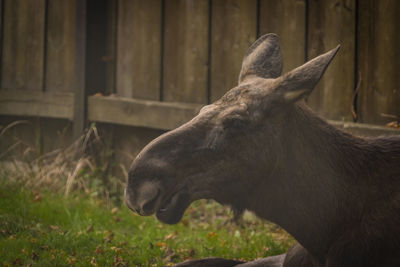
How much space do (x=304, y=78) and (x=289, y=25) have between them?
2.81 metres

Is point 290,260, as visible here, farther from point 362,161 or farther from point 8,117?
point 8,117

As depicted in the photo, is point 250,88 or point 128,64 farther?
point 128,64

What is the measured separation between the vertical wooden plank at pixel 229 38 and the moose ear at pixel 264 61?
89.5 inches

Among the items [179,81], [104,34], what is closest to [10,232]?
[179,81]

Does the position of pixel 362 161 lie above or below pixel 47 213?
above

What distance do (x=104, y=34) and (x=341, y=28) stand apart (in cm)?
291

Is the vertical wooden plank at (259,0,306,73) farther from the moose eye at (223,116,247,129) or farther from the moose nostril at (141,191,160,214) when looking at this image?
the moose nostril at (141,191,160,214)

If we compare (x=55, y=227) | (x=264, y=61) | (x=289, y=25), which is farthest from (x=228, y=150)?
(x=289, y=25)

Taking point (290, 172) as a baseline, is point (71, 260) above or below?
below

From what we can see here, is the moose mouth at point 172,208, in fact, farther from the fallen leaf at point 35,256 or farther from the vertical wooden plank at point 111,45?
the vertical wooden plank at point 111,45

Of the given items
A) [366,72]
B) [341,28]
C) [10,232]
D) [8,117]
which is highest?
[341,28]

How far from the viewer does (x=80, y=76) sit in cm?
721

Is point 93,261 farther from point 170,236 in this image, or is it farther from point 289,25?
point 289,25

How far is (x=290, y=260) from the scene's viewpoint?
3.71 metres
